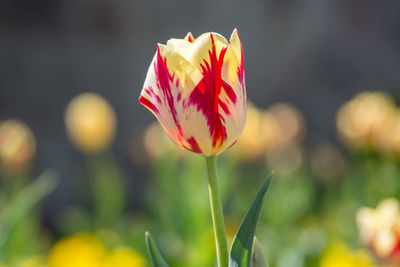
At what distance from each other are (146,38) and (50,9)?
484 mm

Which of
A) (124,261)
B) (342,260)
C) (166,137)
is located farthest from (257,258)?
(166,137)

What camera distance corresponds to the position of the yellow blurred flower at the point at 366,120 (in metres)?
1.46

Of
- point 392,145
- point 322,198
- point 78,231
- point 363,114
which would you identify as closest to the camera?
point 392,145

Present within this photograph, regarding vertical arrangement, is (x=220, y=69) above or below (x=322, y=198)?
above

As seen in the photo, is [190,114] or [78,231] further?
[78,231]

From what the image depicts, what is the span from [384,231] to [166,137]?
89cm

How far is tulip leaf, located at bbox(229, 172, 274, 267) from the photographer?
15.2 inches

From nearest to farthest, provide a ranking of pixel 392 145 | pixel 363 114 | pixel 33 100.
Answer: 1. pixel 392 145
2. pixel 363 114
3. pixel 33 100

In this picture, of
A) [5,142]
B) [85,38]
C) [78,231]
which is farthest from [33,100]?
[5,142]

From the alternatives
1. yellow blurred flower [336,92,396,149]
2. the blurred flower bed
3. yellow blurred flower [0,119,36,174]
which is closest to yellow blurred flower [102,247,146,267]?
the blurred flower bed

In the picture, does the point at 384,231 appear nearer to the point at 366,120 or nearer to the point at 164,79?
the point at 164,79

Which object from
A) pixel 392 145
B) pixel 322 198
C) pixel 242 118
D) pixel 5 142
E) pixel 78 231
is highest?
pixel 242 118

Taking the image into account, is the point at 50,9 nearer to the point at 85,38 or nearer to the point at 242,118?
the point at 85,38

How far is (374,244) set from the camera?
0.74 m
